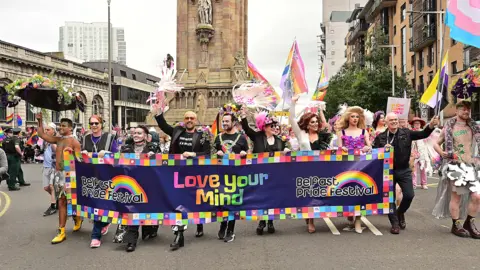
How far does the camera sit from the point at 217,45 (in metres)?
30.1

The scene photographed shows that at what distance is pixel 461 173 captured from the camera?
6762mm

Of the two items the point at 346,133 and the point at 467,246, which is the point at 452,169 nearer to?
the point at 467,246

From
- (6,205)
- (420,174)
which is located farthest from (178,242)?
(420,174)

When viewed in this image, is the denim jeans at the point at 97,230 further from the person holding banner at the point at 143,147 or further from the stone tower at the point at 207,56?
the stone tower at the point at 207,56

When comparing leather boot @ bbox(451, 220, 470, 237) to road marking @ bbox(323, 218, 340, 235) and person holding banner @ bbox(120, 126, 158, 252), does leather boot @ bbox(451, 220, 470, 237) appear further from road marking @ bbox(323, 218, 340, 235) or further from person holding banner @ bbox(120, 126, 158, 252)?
person holding banner @ bbox(120, 126, 158, 252)

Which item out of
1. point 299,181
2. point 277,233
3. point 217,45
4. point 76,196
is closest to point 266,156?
point 299,181

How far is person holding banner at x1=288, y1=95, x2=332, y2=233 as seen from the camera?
7.38m

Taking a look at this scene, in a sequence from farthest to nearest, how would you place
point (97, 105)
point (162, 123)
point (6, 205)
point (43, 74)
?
1. point (97, 105)
2. point (43, 74)
3. point (6, 205)
4. point (162, 123)

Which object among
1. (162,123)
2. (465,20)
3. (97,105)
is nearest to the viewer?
(465,20)

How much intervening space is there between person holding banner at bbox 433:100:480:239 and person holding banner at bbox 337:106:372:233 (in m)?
1.16

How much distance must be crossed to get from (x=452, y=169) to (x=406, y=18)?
48.0 metres

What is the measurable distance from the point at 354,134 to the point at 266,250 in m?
2.47

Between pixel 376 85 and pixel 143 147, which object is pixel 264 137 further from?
pixel 376 85

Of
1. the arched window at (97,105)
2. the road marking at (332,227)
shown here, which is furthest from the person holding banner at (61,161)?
the arched window at (97,105)
